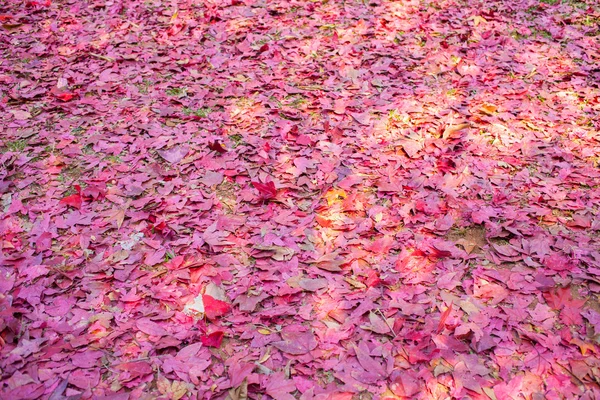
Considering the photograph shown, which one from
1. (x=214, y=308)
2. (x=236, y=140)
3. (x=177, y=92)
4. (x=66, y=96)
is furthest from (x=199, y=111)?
(x=214, y=308)

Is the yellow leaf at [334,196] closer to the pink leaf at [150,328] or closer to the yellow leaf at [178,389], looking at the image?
the pink leaf at [150,328]

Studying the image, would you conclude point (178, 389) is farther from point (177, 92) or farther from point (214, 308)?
point (177, 92)

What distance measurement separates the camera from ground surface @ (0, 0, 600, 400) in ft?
6.73

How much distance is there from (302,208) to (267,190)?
23cm

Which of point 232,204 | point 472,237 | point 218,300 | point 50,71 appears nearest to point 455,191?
point 472,237

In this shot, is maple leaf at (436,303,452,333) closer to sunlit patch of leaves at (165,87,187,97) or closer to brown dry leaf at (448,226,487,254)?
brown dry leaf at (448,226,487,254)

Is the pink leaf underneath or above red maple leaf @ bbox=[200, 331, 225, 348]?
underneath

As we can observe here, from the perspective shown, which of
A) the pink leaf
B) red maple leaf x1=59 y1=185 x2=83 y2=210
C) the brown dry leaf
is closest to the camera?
the pink leaf

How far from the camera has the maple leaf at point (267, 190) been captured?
110 inches

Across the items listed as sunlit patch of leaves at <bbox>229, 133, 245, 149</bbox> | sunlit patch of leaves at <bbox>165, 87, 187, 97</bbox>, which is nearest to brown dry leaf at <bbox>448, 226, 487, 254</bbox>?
sunlit patch of leaves at <bbox>229, 133, 245, 149</bbox>

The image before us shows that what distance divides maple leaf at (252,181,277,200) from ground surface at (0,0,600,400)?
0.04ft

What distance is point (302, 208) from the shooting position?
109 inches

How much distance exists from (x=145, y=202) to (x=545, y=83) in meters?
3.04

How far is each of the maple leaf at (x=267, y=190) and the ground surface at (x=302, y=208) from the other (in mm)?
13
